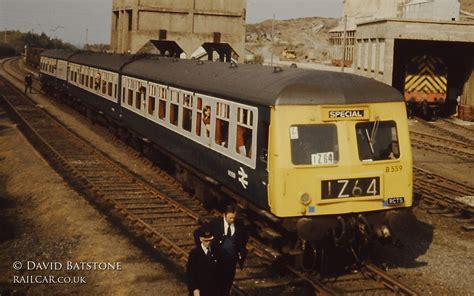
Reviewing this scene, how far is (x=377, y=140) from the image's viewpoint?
10305 mm

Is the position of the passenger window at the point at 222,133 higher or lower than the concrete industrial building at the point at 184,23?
lower

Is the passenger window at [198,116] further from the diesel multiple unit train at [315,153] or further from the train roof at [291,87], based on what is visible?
the diesel multiple unit train at [315,153]

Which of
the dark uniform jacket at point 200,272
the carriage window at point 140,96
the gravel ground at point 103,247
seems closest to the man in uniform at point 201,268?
the dark uniform jacket at point 200,272

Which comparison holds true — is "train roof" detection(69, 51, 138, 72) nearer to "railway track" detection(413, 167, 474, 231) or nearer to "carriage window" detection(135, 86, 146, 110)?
"carriage window" detection(135, 86, 146, 110)

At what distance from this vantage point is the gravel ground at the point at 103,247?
1010cm

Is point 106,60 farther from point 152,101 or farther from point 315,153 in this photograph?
point 315,153

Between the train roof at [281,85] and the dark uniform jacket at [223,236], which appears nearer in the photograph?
the dark uniform jacket at [223,236]

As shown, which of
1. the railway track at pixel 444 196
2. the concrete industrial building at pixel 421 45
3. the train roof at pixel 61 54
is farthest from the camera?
the train roof at pixel 61 54

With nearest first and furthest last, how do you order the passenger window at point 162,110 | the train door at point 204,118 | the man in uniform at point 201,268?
1. the man in uniform at point 201,268
2. the train door at point 204,118
3. the passenger window at point 162,110

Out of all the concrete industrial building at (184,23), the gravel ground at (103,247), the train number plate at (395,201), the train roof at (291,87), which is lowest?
the gravel ground at (103,247)

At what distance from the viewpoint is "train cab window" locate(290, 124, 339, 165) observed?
977cm

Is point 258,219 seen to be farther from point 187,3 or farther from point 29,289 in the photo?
point 187,3

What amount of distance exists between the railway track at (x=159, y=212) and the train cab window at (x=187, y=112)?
1.93 meters

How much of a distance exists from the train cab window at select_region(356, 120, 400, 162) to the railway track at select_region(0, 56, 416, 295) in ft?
6.49
